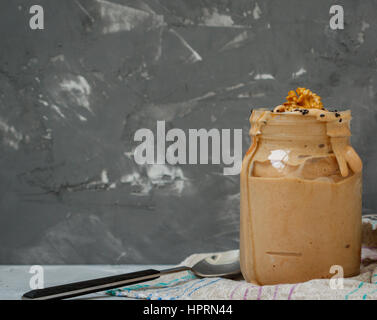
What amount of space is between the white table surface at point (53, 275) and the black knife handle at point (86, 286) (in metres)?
0.03

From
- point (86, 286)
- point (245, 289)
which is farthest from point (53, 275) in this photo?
point (245, 289)

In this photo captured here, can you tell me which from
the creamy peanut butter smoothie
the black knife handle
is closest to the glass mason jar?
the creamy peanut butter smoothie

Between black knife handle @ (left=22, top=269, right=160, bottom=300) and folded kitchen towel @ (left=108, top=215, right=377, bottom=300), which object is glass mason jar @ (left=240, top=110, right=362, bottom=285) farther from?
black knife handle @ (left=22, top=269, right=160, bottom=300)

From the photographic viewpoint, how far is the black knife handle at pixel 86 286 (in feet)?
2.24

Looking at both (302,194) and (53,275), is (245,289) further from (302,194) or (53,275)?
(53,275)

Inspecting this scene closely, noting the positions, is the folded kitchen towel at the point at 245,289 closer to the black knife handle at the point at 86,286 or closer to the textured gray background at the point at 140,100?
the black knife handle at the point at 86,286

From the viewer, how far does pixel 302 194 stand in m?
0.74

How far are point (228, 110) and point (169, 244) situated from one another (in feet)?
0.83

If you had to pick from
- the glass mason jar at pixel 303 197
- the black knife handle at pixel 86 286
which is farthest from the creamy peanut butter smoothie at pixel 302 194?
the black knife handle at pixel 86 286

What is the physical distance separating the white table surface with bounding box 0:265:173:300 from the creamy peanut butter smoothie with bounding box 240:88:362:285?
22 centimetres

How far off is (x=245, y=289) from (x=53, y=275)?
0.35 metres

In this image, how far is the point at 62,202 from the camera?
1.00 meters

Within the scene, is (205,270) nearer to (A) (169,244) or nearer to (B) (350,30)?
(A) (169,244)
